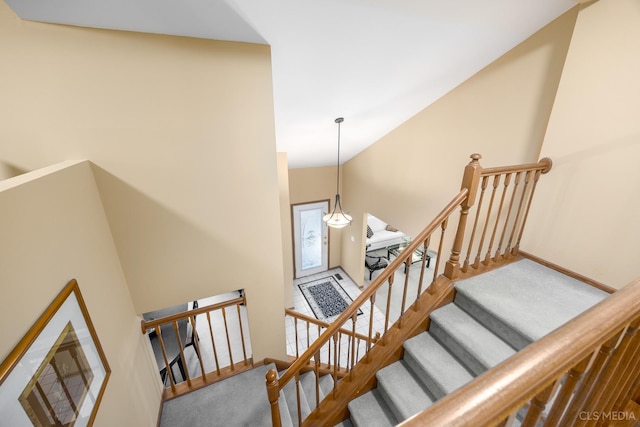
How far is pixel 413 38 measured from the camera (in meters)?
2.03

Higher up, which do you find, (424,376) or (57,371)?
(57,371)

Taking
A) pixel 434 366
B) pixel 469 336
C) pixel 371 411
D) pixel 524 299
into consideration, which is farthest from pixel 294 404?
pixel 524 299

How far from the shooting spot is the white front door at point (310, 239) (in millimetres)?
6188

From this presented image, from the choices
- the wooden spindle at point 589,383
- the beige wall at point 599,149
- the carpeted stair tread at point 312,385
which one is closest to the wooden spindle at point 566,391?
the wooden spindle at point 589,383

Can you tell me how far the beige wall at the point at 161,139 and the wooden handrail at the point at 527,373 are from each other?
1.97 m

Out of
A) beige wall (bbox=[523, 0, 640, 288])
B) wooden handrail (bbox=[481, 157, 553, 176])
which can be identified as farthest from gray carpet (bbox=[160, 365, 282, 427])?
beige wall (bbox=[523, 0, 640, 288])

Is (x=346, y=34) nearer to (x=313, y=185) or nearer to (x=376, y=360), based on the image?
(x=376, y=360)

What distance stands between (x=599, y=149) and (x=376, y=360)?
7.55ft

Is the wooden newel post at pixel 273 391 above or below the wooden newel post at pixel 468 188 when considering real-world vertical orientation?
below

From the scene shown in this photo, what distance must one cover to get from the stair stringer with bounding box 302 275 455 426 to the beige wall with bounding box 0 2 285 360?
114cm

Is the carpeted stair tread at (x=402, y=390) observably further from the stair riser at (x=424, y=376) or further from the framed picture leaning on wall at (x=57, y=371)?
the framed picture leaning on wall at (x=57, y=371)

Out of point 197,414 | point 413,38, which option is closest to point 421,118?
point 413,38

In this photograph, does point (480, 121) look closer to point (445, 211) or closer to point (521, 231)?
point (521, 231)

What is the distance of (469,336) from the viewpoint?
183cm
